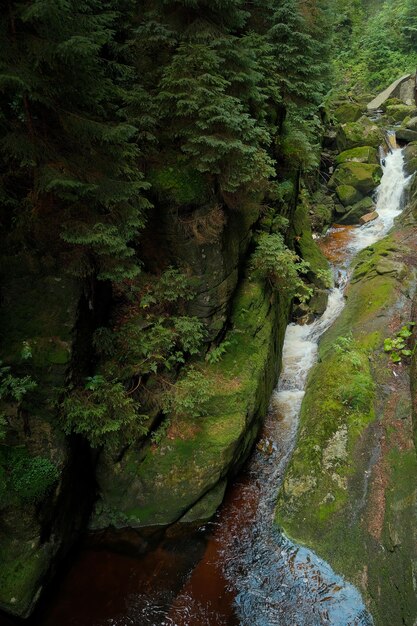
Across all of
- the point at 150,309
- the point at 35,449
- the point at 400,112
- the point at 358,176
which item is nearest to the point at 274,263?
the point at 150,309

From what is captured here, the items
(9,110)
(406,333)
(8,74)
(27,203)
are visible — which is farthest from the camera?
(406,333)

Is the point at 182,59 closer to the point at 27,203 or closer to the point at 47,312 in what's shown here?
the point at 27,203

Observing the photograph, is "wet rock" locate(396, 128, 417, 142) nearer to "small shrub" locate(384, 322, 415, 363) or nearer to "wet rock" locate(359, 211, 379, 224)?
"wet rock" locate(359, 211, 379, 224)

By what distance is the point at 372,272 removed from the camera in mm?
12625

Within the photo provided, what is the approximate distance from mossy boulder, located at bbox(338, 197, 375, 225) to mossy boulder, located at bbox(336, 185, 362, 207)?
0.40 meters

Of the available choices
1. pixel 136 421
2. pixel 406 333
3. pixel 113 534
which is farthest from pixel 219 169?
pixel 113 534

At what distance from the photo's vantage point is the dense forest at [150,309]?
5367 millimetres

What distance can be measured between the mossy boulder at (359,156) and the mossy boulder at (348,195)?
7.36ft

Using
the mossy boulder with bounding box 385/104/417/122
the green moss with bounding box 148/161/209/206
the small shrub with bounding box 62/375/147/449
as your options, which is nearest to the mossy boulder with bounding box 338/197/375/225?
the mossy boulder with bounding box 385/104/417/122

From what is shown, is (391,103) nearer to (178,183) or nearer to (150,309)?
(178,183)

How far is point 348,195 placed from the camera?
60.7 ft

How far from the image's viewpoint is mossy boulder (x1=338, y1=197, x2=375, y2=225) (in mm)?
18125

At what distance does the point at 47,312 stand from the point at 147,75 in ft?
15.0

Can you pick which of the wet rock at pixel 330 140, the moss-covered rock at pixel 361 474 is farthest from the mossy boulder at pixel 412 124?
→ the moss-covered rock at pixel 361 474
